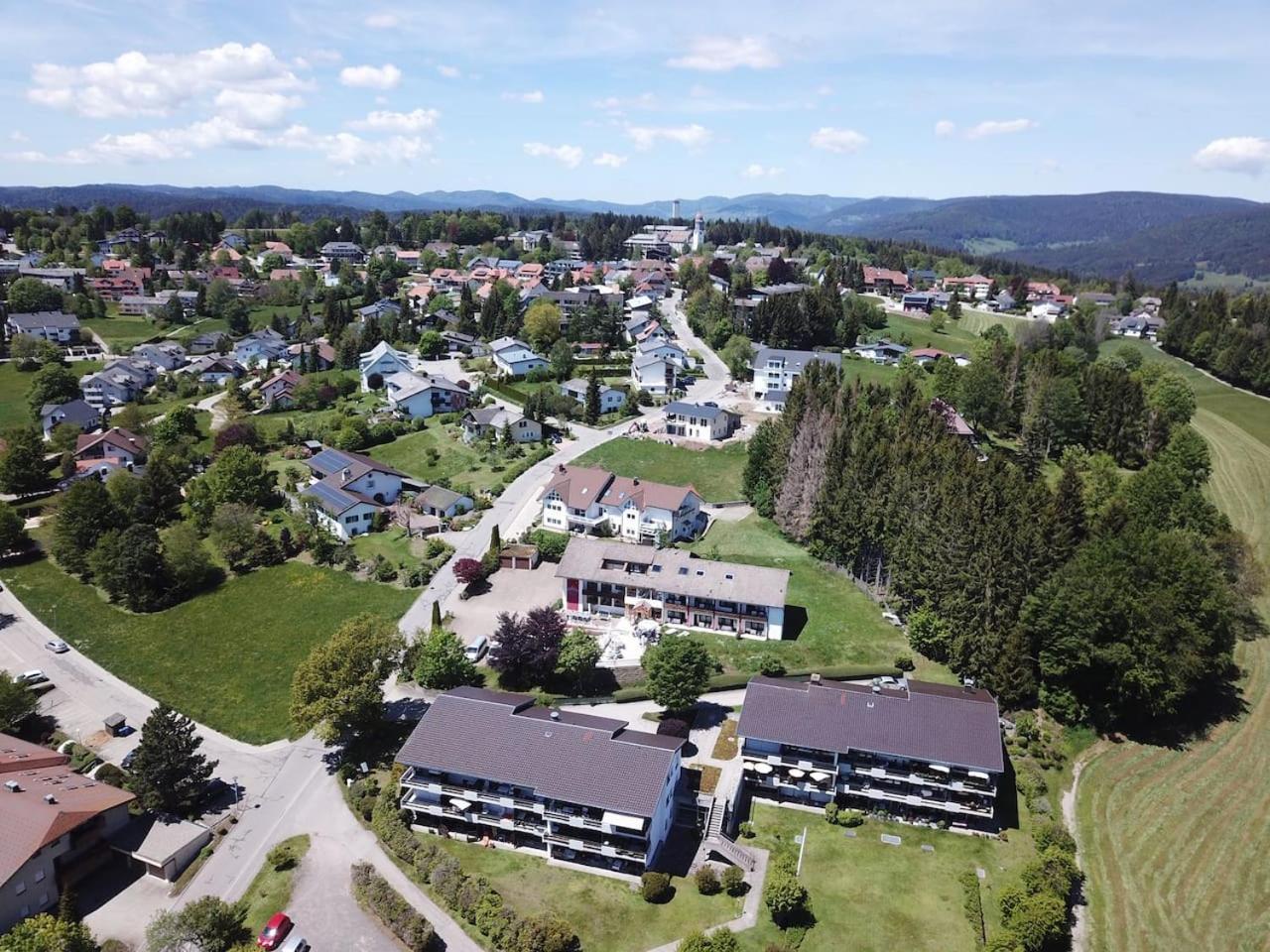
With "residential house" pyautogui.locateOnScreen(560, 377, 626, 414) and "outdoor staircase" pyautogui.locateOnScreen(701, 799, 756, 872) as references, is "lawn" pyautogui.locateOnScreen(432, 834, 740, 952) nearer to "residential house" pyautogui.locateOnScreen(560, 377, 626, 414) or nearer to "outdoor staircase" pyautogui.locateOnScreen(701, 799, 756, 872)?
"outdoor staircase" pyautogui.locateOnScreen(701, 799, 756, 872)

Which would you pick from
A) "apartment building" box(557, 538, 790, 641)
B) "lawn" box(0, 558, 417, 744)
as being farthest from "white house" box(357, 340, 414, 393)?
"apartment building" box(557, 538, 790, 641)

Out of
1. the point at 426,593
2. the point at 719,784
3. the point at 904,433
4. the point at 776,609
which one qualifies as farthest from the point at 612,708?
the point at 904,433

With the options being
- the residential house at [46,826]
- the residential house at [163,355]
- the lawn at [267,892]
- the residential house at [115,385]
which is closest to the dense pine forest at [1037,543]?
the lawn at [267,892]

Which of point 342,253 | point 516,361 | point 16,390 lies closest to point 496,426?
point 516,361

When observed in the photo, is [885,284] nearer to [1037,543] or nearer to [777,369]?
[777,369]

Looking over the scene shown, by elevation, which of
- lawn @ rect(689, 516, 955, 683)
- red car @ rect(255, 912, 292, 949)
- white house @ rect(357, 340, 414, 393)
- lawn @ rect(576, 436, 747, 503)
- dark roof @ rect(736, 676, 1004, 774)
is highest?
white house @ rect(357, 340, 414, 393)
